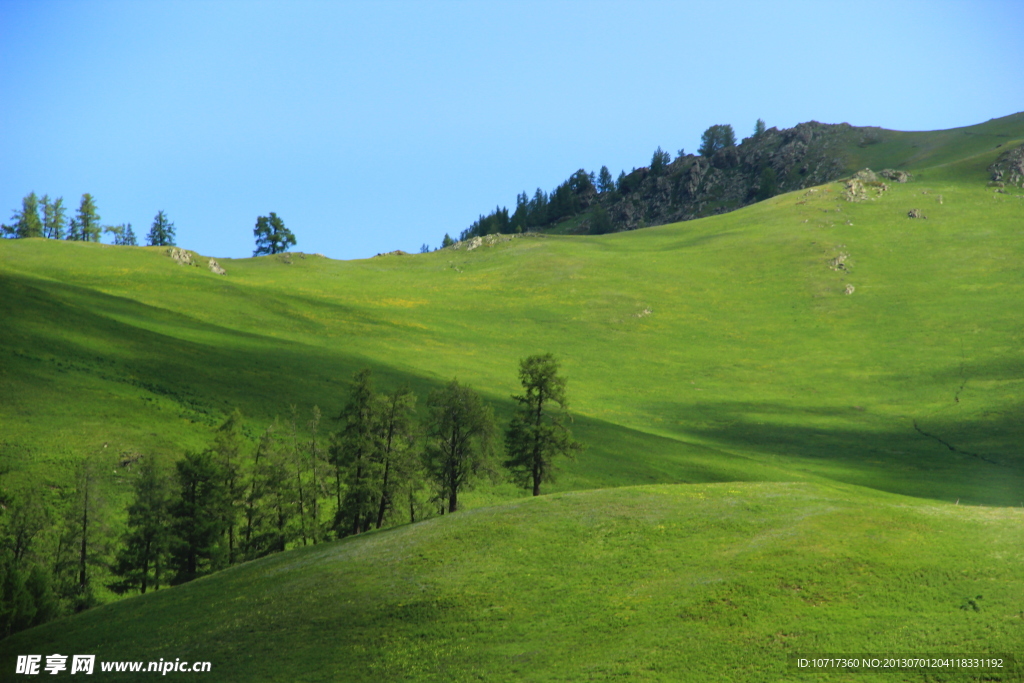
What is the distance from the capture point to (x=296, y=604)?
121ft

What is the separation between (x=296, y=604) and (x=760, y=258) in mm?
153712

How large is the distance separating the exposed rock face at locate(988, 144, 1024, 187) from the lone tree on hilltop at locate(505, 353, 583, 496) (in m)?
179

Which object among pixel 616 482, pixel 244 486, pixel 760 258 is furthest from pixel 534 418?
pixel 760 258

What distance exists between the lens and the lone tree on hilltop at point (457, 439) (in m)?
55.8

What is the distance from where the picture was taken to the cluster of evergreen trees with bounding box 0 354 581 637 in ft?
159

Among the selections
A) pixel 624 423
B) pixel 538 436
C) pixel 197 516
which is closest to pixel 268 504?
pixel 197 516

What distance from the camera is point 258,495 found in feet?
178

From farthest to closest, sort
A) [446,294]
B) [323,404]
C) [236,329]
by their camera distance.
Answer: [446,294] → [236,329] → [323,404]

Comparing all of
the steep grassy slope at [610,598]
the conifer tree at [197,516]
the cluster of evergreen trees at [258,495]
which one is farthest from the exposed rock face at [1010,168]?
the conifer tree at [197,516]

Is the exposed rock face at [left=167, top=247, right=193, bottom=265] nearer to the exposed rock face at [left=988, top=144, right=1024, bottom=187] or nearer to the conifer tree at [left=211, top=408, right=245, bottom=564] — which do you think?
the conifer tree at [left=211, top=408, right=245, bottom=564]

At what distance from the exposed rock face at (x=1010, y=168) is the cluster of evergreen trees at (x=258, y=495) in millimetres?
179855

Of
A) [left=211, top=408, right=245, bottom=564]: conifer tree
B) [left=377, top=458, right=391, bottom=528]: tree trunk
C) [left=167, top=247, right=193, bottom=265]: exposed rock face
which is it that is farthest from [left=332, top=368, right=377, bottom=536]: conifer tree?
[left=167, top=247, right=193, bottom=265]: exposed rock face

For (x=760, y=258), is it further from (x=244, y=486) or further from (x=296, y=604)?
(x=296, y=604)

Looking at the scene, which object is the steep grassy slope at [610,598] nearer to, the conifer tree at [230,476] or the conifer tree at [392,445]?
the conifer tree at [230,476]
